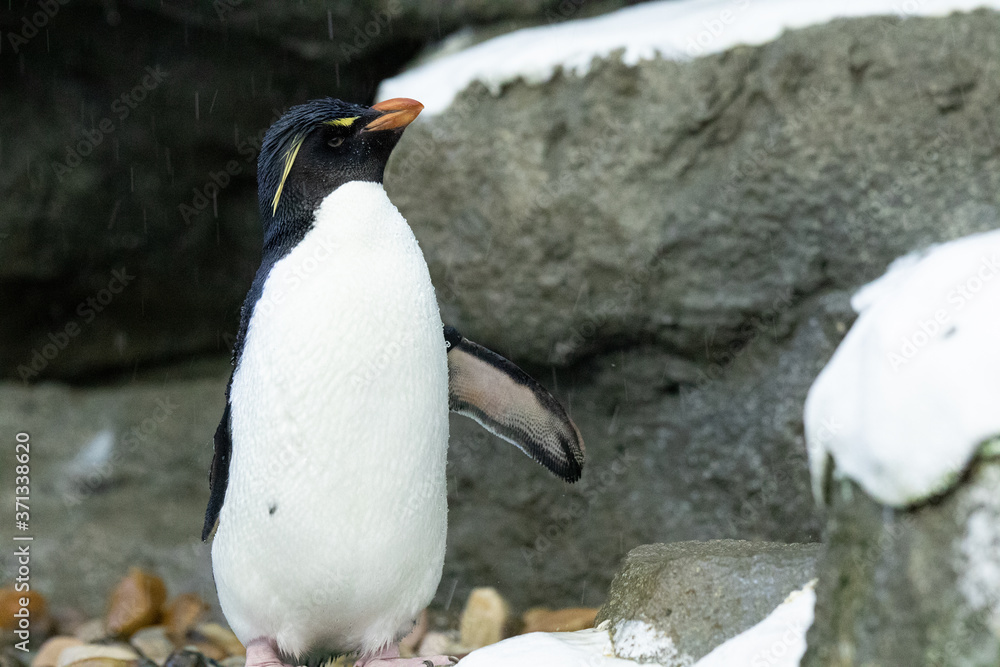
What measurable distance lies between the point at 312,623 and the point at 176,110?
1.83 m

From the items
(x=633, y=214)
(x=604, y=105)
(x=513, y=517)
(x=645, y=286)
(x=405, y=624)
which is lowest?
(x=513, y=517)

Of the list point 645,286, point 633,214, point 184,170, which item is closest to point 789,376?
point 645,286

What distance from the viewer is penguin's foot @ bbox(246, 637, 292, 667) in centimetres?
159

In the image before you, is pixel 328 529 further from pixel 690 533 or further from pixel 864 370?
pixel 690 533

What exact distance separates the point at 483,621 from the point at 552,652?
863 millimetres

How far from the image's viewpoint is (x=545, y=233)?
232cm

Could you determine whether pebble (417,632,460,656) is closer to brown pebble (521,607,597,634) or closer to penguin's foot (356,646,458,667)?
brown pebble (521,607,597,634)

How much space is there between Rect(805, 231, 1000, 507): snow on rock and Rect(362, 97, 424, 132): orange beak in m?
0.88

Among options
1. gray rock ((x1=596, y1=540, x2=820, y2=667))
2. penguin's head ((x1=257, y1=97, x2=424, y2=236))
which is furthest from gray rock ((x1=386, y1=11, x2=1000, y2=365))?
gray rock ((x1=596, y1=540, x2=820, y2=667))

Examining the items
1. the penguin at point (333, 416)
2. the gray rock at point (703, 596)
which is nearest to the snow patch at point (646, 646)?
the gray rock at point (703, 596)

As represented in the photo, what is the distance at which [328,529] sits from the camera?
150 centimetres

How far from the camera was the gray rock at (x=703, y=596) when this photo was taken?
134 cm

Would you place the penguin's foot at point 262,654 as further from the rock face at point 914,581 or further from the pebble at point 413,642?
the rock face at point 914,581

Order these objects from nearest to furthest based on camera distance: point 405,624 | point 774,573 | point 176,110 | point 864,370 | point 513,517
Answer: point 864,370 → point 774,573 → point 405,624 → point 513,517 → point 176,110
